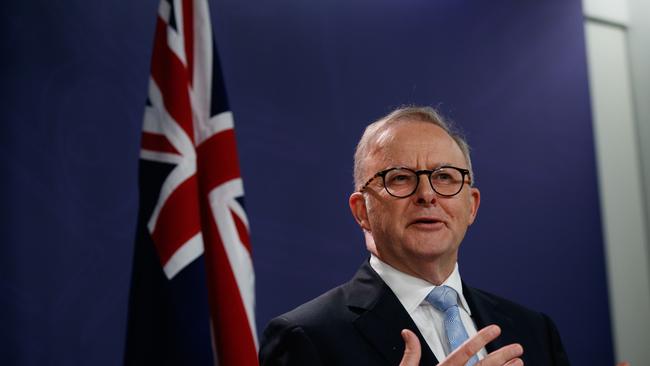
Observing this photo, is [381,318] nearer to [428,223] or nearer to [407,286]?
[407,286]

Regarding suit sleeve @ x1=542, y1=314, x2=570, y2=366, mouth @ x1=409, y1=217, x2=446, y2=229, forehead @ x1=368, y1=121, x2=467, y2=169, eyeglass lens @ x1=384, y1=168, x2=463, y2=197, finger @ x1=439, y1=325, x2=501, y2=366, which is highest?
forehead @ x1=368, y1=121, x2=467, y2=169

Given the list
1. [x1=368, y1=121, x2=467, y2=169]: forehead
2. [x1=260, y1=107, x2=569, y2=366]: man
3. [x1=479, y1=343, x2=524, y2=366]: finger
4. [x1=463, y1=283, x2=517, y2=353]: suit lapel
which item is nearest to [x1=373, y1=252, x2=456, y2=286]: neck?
[x1=260, y1=107, x2=569, y2=366]: man

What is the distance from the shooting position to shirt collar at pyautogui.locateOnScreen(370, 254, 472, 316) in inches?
67.2

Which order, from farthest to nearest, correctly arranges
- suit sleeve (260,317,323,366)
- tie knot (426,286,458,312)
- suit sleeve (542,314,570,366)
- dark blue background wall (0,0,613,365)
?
dark blue background wall (0,0,613,365), suit sleeve (542,314,570,366), tie knot (426,286,458,312), suit sleeve (260,317,323,366)

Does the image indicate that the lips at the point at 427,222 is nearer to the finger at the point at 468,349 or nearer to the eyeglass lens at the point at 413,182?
the eyeglass lens at the point at 413,182

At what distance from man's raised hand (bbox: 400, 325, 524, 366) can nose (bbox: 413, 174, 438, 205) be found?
41 cm

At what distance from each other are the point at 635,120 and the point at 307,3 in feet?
6.69

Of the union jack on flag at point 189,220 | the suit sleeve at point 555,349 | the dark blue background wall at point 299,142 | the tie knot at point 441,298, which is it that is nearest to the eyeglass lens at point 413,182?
the tie knot at point 441,298

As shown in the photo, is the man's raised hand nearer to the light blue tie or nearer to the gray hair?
the light blue tie

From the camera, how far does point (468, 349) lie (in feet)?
4.49

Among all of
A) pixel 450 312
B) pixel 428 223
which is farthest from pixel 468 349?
pixel 428 223

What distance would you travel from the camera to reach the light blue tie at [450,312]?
163 cm

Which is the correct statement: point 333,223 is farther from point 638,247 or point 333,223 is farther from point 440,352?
point 638,247

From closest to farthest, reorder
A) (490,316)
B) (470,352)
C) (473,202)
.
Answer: (470,352)
(490,316)
(473,202)
